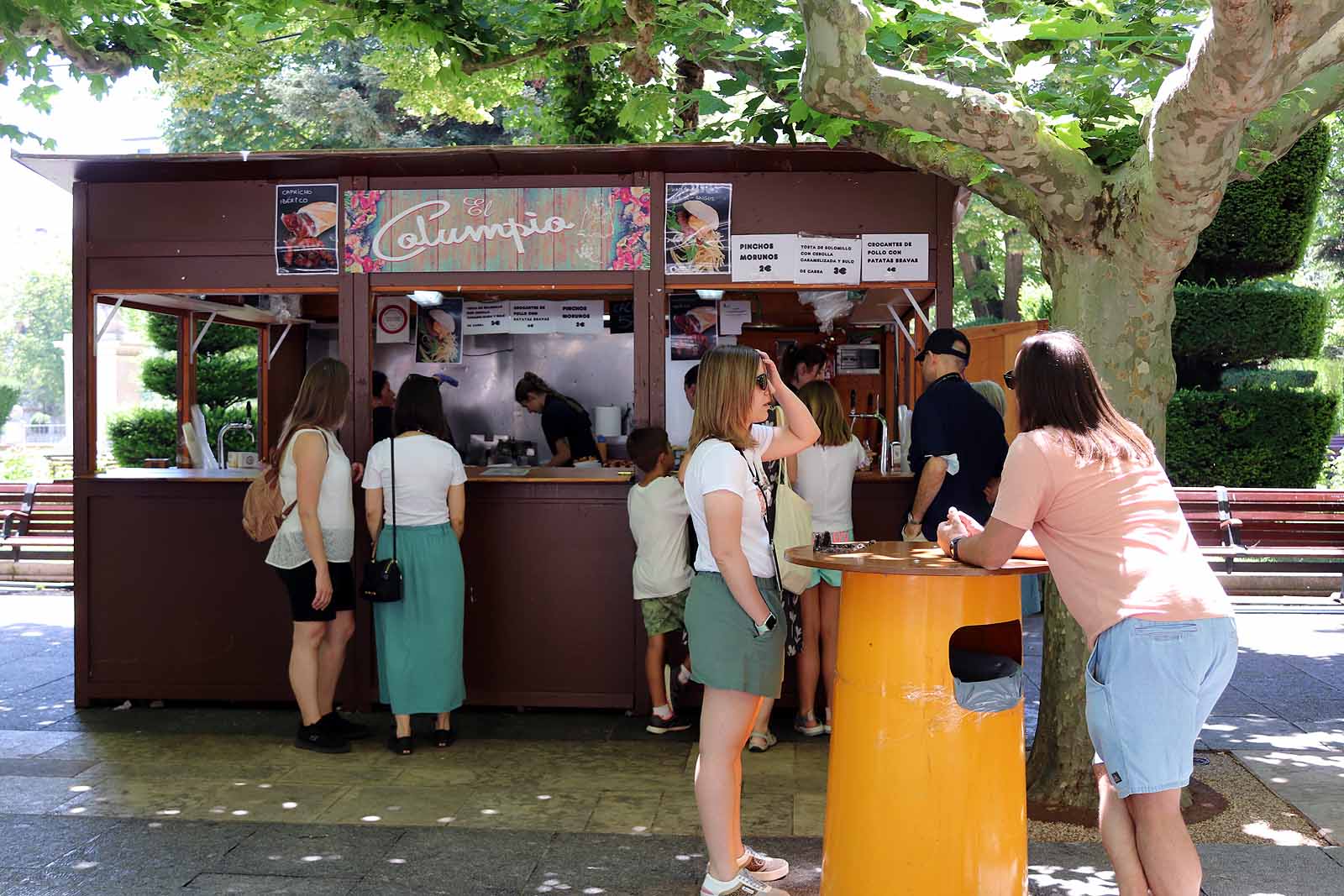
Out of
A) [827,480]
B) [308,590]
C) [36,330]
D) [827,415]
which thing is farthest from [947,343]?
[36,330]

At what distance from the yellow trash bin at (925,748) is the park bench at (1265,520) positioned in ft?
28.2

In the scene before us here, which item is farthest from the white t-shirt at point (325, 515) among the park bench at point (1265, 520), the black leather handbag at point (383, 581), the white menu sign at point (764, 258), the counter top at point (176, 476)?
the park bench at point (1265, 520)

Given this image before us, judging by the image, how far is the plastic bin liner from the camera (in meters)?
3.66

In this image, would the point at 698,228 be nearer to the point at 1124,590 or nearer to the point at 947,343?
the point at 947,343

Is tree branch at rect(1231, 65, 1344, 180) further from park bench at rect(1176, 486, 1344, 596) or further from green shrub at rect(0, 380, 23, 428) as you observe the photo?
green shrub at rect(0, 380, 23, 428)

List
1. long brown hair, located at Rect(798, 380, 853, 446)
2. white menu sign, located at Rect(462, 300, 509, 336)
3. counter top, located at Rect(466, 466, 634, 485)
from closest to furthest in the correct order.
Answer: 1. long brown hair, located at Rect(798, 380, 853, 446)
2. counter top, located at Rect(466, 466, 634, 485)
3. white menu sign, located at Rect(462, 300, 509, 336)

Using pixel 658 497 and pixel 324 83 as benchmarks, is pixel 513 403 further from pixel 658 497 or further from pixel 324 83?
pixel 324 83

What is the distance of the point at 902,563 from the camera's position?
3637 mm

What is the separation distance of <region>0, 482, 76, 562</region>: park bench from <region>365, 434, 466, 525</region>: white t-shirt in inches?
322

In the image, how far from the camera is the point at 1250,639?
31.0ft

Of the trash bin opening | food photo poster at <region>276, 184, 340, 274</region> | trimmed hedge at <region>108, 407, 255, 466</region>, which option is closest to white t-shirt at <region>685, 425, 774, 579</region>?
the trash bin opening

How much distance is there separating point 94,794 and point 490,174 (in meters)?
3.65

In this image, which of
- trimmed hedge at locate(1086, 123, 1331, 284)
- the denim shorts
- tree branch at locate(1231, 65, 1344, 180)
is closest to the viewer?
the denim shorts

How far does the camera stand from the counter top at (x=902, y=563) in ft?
11.6
